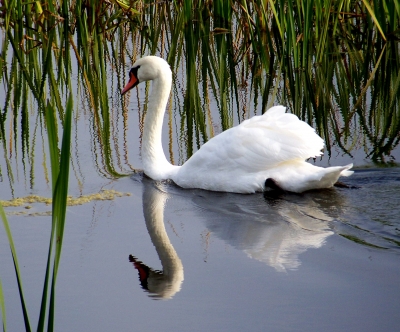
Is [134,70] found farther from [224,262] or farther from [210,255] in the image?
[224,262]

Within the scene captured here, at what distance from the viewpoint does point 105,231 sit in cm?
547

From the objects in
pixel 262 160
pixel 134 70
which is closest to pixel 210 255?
pixel 262 160

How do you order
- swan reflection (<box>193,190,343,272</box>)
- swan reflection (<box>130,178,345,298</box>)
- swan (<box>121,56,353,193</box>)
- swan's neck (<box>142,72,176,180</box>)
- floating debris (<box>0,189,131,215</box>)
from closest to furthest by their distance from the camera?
swan reflection (<box>130,178,345,298</box>) < swan reflection (<box>193,190,343,272</box>) < floating debris (<box>0,189,131,215</box>) < swan (<box>121,56,353,193</box>) < swan's neck (<box>142,72,176,180</box>)

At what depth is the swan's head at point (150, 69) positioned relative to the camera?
7.44 meters

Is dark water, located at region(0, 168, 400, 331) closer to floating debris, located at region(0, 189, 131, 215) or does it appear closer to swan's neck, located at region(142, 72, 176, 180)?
floating debris, located at region(0, 189, 131, 215)

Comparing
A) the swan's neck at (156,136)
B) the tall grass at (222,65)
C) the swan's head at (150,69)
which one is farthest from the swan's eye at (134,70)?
the tall grass at (222,65)

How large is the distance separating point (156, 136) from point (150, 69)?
71 centimetres

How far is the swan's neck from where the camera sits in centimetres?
703

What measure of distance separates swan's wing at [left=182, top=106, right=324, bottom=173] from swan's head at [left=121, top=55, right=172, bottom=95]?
1.17 meters

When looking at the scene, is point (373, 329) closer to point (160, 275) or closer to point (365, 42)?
point (160, 275)

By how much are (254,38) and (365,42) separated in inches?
71.4

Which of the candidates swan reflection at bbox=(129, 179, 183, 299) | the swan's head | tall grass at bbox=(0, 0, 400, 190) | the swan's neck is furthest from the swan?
the swan's head

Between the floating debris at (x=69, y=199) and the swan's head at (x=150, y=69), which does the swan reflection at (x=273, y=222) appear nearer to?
the floating debris at (x=69, y=199)

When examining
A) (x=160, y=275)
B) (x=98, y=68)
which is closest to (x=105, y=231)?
(x=160, y=275)
